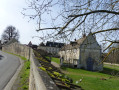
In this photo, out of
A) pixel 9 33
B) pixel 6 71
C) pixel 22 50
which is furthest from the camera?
pixel 9 33

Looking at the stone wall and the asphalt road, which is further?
the stone wall

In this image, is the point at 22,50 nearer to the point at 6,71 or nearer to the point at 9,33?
the point at 6,71

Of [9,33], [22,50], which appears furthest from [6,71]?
[9,33]

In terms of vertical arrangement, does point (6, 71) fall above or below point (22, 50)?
below

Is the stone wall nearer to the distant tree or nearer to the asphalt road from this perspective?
the asphalt road

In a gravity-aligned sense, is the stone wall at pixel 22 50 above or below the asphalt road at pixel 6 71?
above

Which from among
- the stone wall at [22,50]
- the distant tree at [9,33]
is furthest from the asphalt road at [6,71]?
the distant tree at [9,33]

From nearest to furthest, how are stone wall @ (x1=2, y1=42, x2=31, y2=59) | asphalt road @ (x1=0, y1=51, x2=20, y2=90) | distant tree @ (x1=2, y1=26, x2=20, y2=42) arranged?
asphalt road @ (x1=0, y1=51, x2=20, y2=90) → stone wall @ (x1=2, y1=42, x2=31, y2=59) → distant tree @ (x1=2, y1=26, x2=20, y2=42)

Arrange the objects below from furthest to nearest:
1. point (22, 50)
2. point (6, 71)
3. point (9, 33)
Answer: point (9, 33), point (22, 50), point (6, 71)

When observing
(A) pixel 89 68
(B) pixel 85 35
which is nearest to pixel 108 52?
(B) pixel 85 35

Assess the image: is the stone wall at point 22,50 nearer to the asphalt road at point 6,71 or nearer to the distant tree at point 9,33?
the asphalt road at point 6,71

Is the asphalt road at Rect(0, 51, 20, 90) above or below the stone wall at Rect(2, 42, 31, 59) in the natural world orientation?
below

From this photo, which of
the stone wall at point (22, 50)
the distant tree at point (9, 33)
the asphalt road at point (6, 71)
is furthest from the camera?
the distant tree at point (9, 33)

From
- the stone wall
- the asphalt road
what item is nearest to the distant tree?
the stone wall
